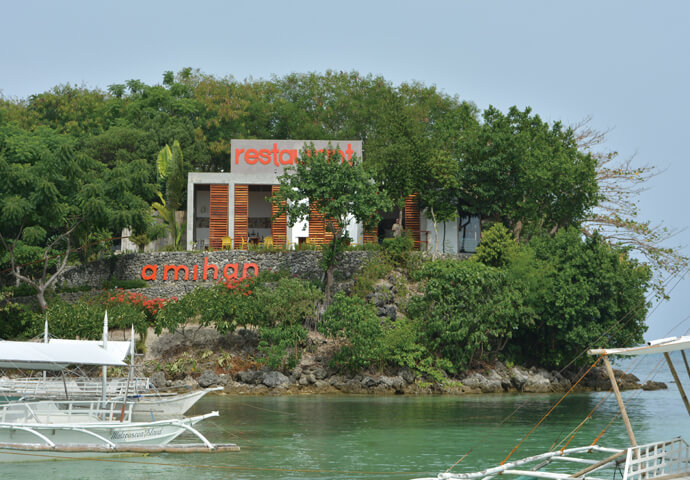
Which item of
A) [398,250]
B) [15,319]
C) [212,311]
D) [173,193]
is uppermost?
[173,193]

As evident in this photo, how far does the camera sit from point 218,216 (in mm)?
49812

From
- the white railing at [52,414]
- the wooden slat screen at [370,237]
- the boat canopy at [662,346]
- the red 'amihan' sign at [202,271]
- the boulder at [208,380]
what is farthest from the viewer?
the wooden slat screen at [370,237]

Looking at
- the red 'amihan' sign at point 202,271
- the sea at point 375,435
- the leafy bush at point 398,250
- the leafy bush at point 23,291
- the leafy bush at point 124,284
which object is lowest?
the sea at point 375,435

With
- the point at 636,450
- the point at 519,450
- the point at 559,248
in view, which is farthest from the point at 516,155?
the point at 636,450

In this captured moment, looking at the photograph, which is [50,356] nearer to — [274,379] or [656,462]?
[656,462]

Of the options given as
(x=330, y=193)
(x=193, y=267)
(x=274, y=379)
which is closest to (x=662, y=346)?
(x=274, y=379)

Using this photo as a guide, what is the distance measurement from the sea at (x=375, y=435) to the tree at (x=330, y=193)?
10502 mm

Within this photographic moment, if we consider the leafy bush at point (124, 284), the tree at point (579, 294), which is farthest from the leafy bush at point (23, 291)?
the tree at point (579, 294)

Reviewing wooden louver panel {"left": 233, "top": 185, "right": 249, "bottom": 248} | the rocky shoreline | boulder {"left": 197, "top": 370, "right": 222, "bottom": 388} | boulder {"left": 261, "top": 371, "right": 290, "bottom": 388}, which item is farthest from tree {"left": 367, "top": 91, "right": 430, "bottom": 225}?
boulder {"left": 197, "top": 370, "right": 222, "bottom": 388}

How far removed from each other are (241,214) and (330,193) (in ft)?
27.3

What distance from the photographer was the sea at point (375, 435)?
2030cm

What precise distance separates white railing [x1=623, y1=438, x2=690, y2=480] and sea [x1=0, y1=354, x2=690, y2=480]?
13.9 ft

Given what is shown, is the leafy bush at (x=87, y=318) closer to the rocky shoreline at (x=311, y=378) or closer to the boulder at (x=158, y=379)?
the rocky shoreline at (x=311, y=378)

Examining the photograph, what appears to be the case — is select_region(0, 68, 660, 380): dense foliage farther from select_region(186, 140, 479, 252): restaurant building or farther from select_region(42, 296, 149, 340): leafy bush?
select_region(186, 140, 479, 252): restaurant building
